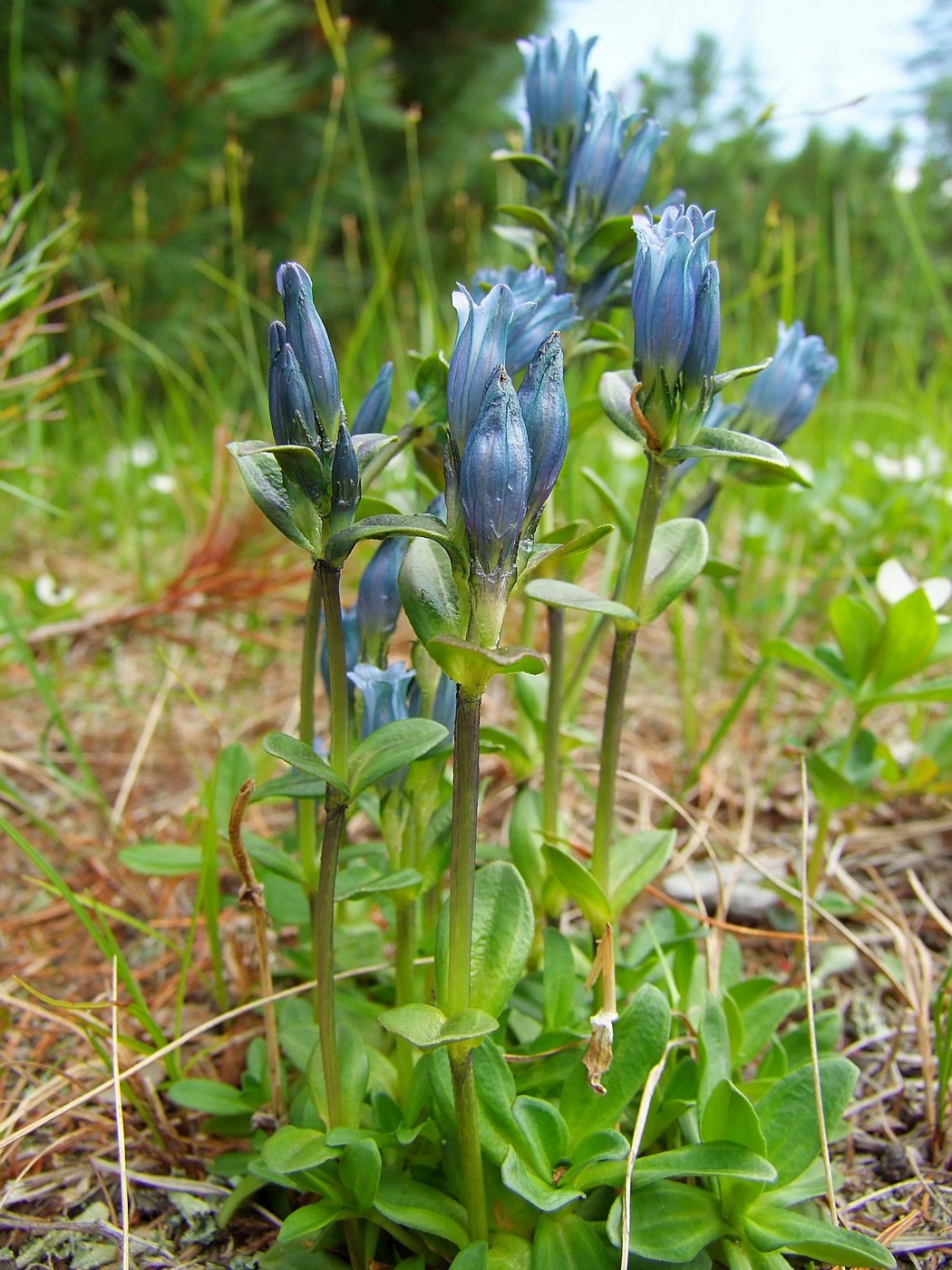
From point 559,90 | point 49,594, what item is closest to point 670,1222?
point 559,90

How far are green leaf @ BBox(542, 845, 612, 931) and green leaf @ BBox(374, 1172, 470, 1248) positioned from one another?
0.46m

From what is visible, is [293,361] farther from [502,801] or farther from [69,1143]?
[502,801]

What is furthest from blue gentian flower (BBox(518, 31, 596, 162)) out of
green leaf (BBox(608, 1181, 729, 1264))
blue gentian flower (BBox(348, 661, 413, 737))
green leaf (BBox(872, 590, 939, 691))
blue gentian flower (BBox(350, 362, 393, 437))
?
green leaf (BBox(608, 1181, 729, 1264))

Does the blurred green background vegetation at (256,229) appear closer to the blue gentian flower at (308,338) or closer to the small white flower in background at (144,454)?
the small white flower in background at (144,454)

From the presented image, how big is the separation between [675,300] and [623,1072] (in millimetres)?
1069

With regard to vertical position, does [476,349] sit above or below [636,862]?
above

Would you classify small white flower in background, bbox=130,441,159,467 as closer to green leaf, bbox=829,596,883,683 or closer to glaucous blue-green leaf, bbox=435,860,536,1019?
green leaf, bbox=829,596,883,683

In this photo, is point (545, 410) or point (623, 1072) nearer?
point (545, 410)

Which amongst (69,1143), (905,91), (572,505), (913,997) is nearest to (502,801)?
(572,505)

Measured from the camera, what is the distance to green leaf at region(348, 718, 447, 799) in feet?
4.24

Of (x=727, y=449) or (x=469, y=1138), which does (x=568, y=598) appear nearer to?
(x=727, y=449)

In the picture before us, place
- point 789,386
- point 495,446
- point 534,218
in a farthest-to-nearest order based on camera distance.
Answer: point 789,386
point 534,218
point 495,446

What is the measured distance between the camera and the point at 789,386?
1.86 metres

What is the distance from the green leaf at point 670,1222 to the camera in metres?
1.35
